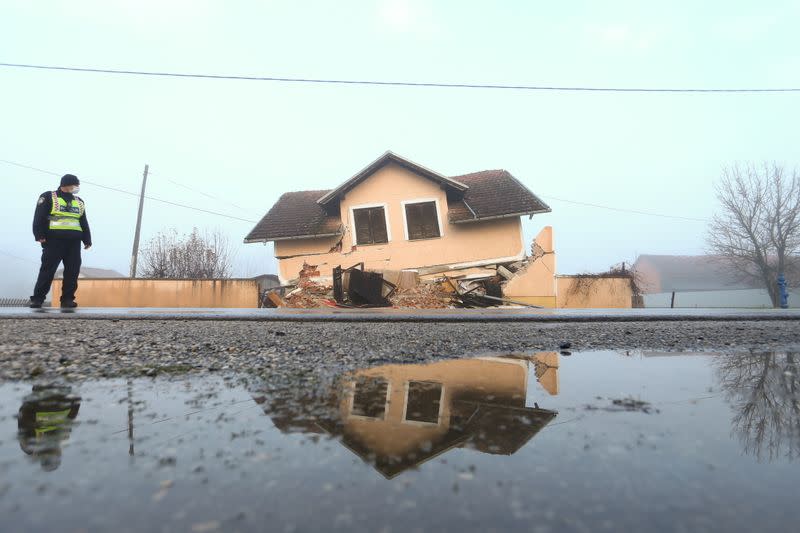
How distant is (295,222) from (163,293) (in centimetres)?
557

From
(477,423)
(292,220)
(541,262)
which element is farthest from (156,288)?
(477,423)

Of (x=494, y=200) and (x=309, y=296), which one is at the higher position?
(x=494, y=200)

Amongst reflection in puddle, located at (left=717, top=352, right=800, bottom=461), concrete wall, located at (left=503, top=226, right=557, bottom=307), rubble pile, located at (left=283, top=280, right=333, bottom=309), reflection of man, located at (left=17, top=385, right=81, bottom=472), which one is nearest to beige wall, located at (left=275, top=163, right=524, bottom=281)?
rubble pile, located at (left=283, top=280, right=333, bottom=309)

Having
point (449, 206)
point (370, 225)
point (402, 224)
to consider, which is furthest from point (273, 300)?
point (449, 206)

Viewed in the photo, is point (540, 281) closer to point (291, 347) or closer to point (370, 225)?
point (370, 225)

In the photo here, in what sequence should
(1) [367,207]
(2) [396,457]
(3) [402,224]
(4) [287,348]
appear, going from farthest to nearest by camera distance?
1. (1) [367,207]
2. (3) [402,224]
3. (4) [287,348]
4. (2) [396,457]

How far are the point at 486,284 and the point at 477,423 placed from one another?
1508 cm

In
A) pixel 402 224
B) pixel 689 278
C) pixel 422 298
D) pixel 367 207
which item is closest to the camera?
pixel 422 298

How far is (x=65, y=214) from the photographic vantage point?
740 centimetres

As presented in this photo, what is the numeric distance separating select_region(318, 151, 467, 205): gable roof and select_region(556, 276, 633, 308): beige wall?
5774mm

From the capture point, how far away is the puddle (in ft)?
2.28

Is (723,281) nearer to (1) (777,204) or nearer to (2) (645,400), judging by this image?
(1) (777,204)

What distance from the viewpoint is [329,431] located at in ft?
3.74

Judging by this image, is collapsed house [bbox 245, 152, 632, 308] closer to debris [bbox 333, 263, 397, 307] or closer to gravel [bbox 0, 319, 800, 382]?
debris [bbox 333, 263, 397, 307]
